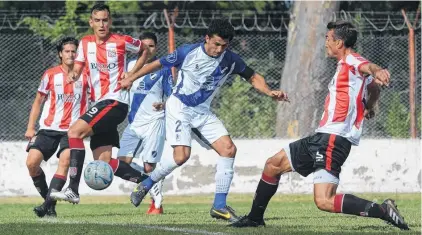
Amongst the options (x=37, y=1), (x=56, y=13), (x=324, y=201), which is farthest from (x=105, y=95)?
(x=37, y=1)

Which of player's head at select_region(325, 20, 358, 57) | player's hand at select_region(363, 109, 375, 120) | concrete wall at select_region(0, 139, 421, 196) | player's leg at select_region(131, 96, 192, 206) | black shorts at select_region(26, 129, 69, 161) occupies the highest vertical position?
player's head at select_region(325, 20, 358, 57)

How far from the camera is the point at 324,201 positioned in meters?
9.55

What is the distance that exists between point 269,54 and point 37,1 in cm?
911

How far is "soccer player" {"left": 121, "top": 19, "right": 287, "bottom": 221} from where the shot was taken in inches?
437

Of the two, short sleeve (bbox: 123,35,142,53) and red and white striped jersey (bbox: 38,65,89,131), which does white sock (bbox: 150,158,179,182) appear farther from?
red and white striped jersey (bbox: 38,65,89,131)

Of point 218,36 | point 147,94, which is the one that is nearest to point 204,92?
point 218,36

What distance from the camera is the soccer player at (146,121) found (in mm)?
14008

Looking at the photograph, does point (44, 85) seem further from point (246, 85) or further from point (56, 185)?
point (246, 85)

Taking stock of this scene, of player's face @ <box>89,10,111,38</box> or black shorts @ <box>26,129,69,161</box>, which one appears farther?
black shorts @ <box>26,129,69,161</box>

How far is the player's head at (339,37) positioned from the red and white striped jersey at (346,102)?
0.13 m

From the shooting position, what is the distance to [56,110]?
13.2 meters

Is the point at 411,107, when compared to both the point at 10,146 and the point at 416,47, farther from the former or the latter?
the point at 10,146

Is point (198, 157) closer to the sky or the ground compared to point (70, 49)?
closer to the ground

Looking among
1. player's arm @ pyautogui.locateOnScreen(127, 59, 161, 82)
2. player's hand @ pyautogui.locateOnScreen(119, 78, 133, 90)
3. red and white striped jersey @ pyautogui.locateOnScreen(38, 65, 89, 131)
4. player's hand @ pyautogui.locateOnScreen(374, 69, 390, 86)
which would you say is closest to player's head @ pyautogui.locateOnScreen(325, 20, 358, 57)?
player's hand @ pyautogui.locateOnScreen(374, 69, 390, 86)
